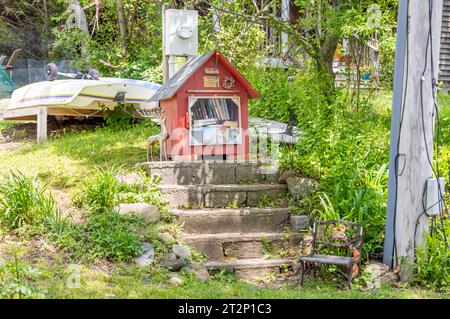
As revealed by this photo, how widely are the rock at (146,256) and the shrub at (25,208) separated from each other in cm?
86

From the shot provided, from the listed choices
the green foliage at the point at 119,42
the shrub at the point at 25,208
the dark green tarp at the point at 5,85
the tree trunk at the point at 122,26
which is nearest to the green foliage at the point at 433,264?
the shrub at the point at 25,208

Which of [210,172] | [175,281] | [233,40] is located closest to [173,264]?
[175,281]

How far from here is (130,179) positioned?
6.54 metres

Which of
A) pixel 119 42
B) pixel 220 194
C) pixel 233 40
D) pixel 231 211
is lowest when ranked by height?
pixel 231 211

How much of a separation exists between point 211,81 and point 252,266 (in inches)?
90.2

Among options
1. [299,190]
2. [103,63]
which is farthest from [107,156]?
[103,63]

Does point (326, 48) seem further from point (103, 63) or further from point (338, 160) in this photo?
point (103, 63)

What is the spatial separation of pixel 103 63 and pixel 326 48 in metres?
6.59

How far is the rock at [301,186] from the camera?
6.35 m

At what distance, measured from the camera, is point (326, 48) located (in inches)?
314

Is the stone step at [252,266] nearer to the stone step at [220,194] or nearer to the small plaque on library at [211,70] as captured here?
the stone step at [220,194]

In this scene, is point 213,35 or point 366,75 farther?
point 213,35

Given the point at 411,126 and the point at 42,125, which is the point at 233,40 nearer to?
the point at 42,125

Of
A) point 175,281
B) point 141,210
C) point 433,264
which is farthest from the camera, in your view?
point 141,210
